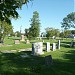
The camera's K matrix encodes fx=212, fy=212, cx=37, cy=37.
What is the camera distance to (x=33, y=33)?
80188 millimetres

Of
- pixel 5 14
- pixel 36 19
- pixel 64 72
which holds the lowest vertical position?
pixel 64 72

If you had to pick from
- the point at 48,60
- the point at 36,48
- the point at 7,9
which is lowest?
the point at 48,60

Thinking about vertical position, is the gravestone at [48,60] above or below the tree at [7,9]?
below

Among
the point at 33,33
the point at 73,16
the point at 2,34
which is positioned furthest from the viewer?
the point at 73,16

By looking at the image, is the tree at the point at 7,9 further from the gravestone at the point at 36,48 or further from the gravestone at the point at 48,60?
the gravestone at the point at 36,48

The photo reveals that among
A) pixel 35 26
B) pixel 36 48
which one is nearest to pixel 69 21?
pixel 35 26

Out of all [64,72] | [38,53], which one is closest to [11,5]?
[64,72]

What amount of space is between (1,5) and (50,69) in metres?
6.93

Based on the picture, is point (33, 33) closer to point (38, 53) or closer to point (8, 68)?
point (38, 53)

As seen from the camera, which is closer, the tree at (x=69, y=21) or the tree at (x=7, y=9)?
the tree at (x=7, y=9)

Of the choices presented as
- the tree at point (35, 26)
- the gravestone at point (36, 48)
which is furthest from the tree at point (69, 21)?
the gravestone at point (36, 48)

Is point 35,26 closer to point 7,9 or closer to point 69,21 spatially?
point 69,21

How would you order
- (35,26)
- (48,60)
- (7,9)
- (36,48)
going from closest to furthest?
1. (7,9)
2. (48,60)
3. (36,48)
4. (35,26)

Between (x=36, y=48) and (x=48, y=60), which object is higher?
(x=36, y=48)
